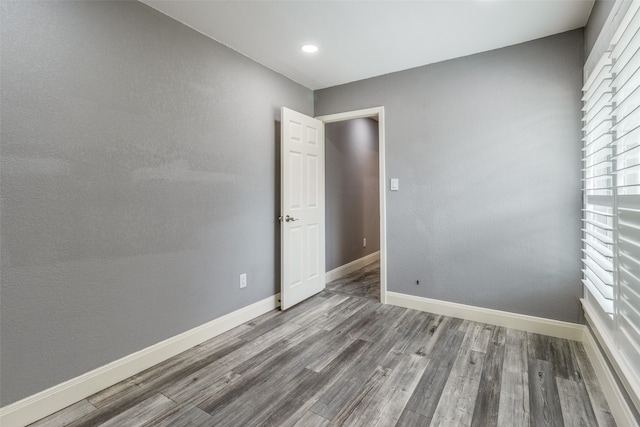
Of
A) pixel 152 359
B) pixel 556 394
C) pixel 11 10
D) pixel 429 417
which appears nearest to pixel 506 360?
pixel 556 394

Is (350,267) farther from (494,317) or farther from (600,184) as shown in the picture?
(600,184)

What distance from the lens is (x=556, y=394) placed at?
178 centimetres

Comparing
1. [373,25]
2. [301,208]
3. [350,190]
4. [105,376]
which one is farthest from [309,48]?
[105,376]

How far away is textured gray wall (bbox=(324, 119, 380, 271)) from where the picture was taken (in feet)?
13.8

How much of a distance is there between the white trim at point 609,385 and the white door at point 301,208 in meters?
2.43

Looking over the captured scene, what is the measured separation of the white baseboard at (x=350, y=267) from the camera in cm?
419

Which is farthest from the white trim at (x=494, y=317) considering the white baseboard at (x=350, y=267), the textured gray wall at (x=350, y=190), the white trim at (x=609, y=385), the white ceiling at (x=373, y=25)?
the white ceiling at (x=373, y=25)

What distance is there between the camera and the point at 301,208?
11.0ft

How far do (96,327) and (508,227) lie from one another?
126 inches

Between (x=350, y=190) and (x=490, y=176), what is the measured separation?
2179 millimetres

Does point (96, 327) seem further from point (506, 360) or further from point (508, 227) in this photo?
point (508, 227)

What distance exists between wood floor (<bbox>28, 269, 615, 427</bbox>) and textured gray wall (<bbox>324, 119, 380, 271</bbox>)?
5.85 ft

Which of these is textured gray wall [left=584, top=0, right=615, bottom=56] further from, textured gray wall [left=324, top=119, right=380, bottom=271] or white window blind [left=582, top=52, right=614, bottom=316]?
textured gray wall [left=324, top=119, right=380, bottom=271]

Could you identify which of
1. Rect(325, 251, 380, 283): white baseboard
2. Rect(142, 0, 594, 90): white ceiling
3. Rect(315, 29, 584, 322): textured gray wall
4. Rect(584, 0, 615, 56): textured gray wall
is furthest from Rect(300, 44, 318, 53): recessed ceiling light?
Rect(325, 251, 380, 283): white baseboard
